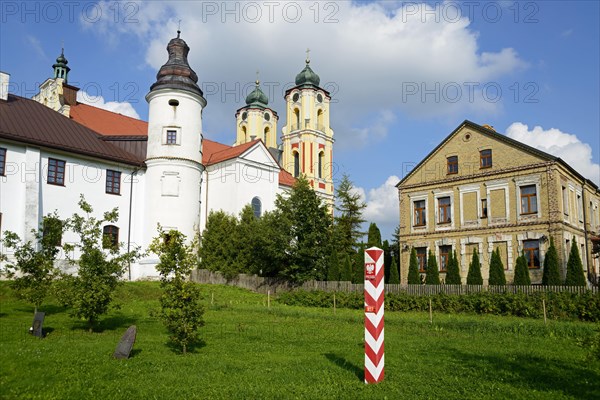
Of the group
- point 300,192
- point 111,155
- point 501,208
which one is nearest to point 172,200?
point 111,155

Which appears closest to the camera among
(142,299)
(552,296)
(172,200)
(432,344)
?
(432,344)

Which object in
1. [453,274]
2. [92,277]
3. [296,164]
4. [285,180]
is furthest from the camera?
[296,164]

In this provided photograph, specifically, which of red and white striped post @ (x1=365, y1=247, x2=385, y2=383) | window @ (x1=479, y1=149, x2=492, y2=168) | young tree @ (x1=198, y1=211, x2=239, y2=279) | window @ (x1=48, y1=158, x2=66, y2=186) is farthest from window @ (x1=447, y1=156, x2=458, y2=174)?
red and white striped post @ (x1=365, y1=247, x2=385, y2=383)

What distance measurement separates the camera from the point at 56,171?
3241 centimetres

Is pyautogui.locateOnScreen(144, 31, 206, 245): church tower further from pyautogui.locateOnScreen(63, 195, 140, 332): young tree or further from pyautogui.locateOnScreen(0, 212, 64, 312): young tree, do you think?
pyautogui.locateOnScreen(63, 195, 140, 332): young tree

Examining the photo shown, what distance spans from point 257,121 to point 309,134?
10950 millimetres

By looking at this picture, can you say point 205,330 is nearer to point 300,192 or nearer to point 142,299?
point 142,299

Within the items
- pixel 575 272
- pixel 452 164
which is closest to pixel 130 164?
pixel 452 164

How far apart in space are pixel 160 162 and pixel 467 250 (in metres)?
22.8

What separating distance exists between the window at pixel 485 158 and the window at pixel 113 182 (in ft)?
83.4

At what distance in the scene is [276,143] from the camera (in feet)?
234

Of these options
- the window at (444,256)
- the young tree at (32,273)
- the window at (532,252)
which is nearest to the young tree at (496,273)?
the window at (532,252)

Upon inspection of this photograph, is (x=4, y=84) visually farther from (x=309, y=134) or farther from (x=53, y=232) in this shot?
(x=309, y=134)

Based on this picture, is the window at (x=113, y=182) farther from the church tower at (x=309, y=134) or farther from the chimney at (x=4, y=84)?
the church tower at (x=309, y=134)
